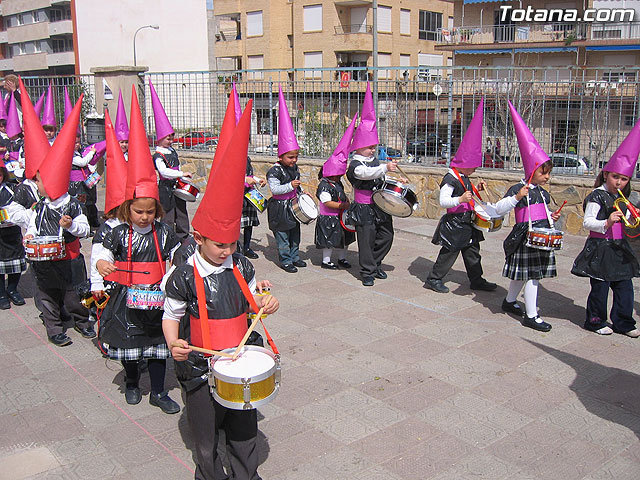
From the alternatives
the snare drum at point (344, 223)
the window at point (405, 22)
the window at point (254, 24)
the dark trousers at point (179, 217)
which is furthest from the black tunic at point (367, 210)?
the window at point (254, 24)

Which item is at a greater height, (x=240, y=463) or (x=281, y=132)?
(x=281, y=132)

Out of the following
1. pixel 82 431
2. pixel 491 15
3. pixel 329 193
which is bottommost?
A: pixel 82 431

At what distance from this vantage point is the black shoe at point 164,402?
4.79 m

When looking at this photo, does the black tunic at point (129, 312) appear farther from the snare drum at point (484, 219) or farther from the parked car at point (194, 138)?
the parked car at point (194, 138)

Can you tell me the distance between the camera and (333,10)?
42281 millimetres

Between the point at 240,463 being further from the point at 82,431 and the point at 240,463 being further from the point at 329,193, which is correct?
the point at 329,193

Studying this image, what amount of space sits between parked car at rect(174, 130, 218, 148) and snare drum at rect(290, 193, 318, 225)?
683cm

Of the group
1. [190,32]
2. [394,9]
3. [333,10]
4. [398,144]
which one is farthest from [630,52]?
[190,32]

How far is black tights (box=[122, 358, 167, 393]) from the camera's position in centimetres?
477

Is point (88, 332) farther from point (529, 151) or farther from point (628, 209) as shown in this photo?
point (628, 209)

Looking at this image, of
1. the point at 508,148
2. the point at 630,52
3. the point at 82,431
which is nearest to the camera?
the point at 82,431

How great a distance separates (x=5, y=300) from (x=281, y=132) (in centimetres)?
383

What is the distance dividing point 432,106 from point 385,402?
7.48 meters

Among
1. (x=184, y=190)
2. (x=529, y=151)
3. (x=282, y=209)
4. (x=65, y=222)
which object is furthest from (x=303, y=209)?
(x=65, y=222)
